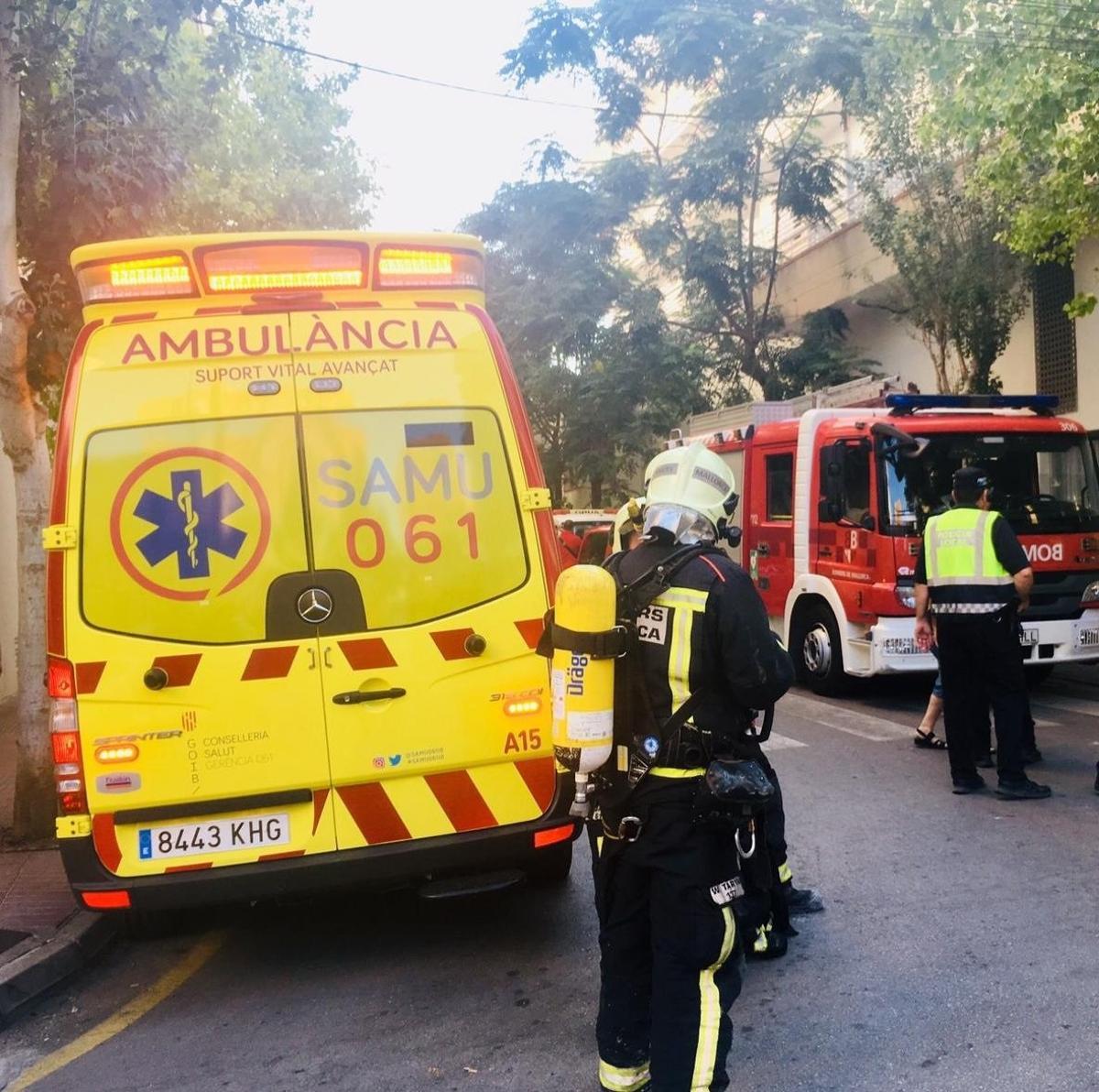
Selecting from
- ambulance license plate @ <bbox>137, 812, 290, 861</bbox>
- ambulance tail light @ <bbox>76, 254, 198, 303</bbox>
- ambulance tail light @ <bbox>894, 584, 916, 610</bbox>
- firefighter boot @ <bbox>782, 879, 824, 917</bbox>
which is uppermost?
ambulance tail light @ <bbox>76, 254, 198, 303</bbox>

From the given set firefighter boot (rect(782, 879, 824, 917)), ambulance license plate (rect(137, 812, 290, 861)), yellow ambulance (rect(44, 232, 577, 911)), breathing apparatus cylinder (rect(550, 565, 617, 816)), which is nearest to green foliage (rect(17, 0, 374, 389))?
yellow ambulance (rect(44, 232, 577, 911))

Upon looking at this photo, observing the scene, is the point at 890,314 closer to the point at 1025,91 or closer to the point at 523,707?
the point at 1025,91

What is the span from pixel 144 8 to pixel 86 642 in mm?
5379

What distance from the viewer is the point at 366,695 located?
157 inches

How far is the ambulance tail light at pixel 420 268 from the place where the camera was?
4.25 m

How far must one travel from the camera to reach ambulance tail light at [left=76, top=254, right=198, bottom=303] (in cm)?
410

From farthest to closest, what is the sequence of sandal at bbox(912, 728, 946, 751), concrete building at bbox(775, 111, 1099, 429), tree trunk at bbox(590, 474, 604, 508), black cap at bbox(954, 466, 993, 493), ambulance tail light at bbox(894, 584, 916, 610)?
tree trunk at bbox(590, 474, 604, 508) < concrete building at bbox(775, 111, 1099, 429) < ambulance tail light at bbox(894, 584, 916, 610) < sandal at bbox(912, 728, 946, 751) < black cap at bbox(954, 466, 993, 493)

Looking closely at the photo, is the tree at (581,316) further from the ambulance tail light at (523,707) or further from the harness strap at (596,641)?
the harness strap at (596,641)

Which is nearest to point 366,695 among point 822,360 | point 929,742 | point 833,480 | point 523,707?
point 523,707

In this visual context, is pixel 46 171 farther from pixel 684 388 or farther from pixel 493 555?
pixel 684 388

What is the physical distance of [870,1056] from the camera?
3420mm

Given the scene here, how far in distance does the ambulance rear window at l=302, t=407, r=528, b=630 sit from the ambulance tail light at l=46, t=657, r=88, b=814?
93cm

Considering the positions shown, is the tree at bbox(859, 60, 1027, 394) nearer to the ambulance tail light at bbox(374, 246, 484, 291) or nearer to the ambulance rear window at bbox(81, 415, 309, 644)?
the ambulance tail light at bbox(374, 246, 484, 291)

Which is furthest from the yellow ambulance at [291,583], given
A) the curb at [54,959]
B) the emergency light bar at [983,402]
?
the emergency light bar at [983,402]
